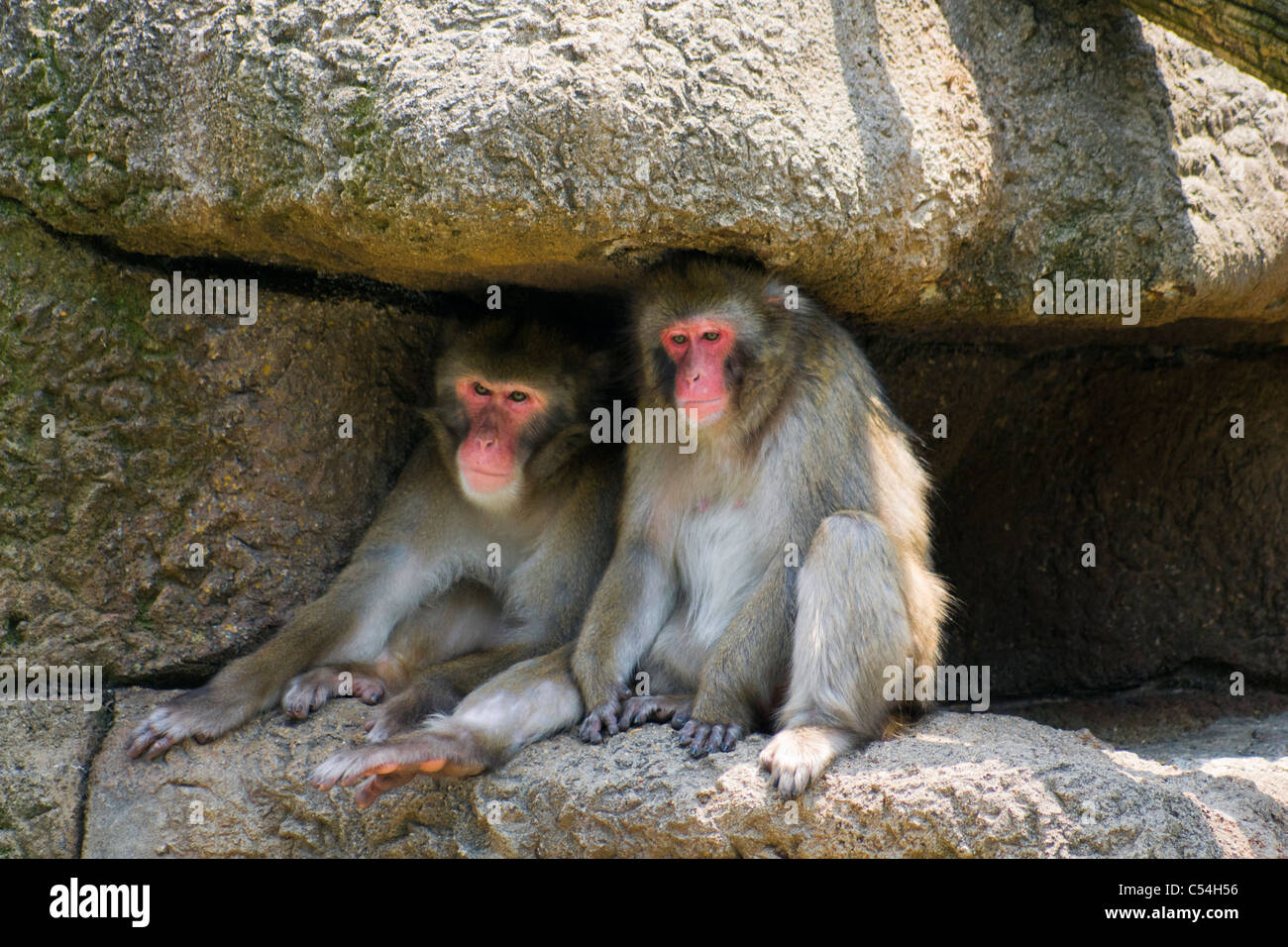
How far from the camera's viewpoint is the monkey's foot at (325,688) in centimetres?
512

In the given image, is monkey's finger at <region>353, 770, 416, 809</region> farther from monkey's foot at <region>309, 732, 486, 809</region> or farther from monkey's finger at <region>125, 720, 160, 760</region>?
monkey's finger at <region>125, 720, 160, 760</region>

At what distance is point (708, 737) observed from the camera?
15.0ft

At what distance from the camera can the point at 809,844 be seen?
4.15 meters

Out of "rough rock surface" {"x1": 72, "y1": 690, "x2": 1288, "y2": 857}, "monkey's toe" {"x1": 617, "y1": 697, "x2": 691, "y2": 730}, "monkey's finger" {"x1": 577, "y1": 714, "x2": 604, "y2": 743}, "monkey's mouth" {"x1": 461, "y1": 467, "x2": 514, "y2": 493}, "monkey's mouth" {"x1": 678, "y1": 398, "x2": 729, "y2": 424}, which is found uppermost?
"monkey's mouth" {"x1": 678, "y1": 398, "x2": 729, "y2": 424}

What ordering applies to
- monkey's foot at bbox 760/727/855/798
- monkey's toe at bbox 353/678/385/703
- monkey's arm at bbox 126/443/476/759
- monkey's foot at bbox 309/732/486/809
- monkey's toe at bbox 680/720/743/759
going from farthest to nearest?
monkey's toe at bbox 353/678/385/703, monkey's arm at bbox 126/443/476/759, monkey's toe at bbox 680/720/743/759, monkey's foot at bbox 309/732/486/809, monkey's foot at bbox 760/727/855/798

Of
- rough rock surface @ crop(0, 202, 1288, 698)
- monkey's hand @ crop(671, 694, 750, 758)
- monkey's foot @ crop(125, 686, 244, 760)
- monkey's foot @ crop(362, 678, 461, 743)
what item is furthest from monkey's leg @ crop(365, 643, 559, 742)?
monkey's hand @ crop(671, 694, 750, 758)

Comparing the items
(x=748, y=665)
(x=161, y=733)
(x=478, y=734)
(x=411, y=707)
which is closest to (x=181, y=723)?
(x=161, y=733)

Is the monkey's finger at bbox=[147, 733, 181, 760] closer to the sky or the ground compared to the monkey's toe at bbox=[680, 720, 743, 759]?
closer to the ground

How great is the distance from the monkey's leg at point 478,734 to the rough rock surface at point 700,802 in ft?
0.31

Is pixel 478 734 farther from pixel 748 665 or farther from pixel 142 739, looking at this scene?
pixel 142 739

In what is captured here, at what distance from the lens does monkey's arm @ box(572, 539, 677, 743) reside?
16.3 ft

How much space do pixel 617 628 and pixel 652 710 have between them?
15.4 inches

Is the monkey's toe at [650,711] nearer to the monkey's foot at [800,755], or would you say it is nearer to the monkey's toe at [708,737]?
the monkey's toe at [708,737]

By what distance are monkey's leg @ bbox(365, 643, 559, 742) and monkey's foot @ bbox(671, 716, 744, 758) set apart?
1.01 m
